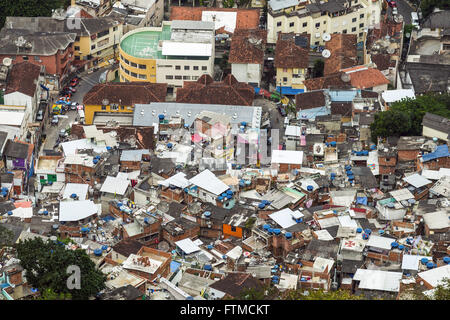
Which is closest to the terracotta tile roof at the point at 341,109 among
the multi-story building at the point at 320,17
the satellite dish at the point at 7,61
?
the multi-story building at the point at 320,17

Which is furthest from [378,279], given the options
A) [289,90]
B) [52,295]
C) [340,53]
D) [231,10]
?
[231,10]

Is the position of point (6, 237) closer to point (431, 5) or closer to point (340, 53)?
point (340, 53)

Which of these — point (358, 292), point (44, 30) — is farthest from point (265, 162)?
point (44, 30)

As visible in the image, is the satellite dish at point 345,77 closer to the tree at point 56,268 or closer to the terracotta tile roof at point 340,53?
the terracotta tile roof at point 340,53

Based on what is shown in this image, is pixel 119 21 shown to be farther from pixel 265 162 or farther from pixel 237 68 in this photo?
pixel 265 162

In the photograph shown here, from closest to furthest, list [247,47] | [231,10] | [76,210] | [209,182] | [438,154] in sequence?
[76,210]
[209,182]
[438,154]
[247,47]
[231,10]

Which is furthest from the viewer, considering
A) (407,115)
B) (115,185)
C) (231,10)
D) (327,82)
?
(231,10)

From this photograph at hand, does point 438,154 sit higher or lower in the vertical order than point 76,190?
higher
